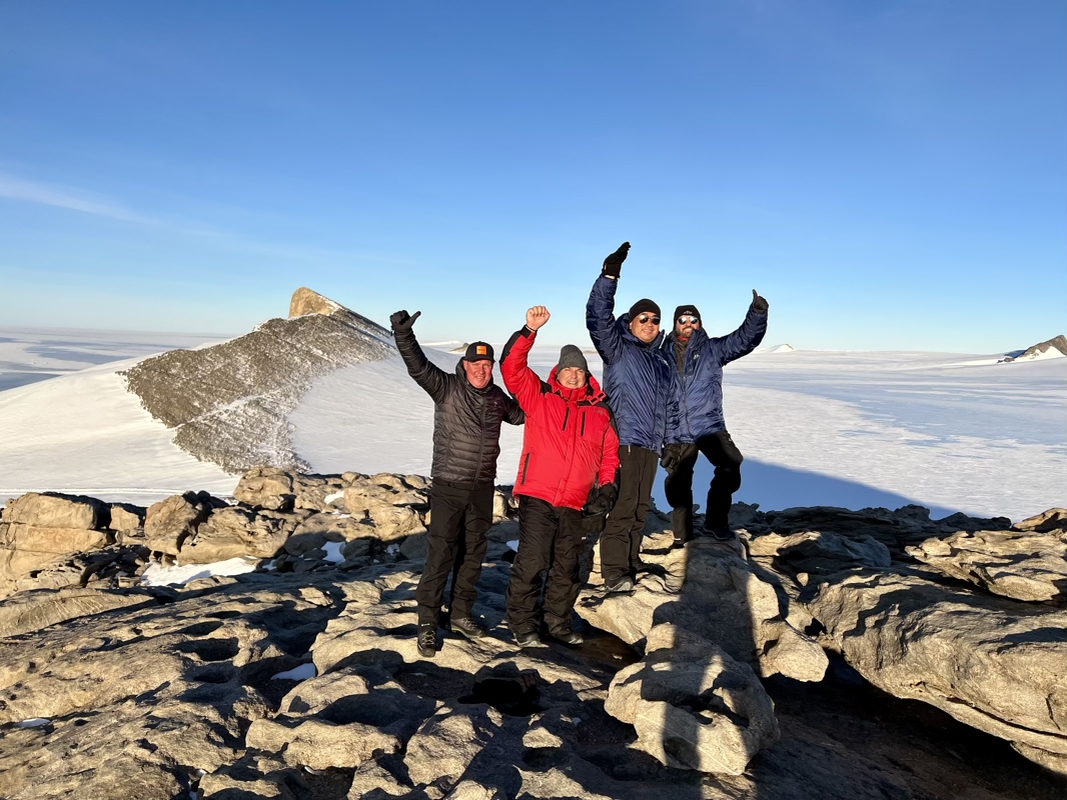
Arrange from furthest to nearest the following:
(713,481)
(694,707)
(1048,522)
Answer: (1048,522) → (713,481) → (694,707)

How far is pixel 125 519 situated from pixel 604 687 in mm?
12007

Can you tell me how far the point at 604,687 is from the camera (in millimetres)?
4750

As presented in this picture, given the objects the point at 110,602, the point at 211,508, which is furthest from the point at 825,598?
the point at 211,508

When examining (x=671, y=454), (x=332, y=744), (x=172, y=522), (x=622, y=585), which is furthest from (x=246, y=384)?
(x=332, y=744)

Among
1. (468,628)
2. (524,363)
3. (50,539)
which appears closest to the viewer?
(524,363)

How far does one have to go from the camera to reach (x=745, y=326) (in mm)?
6219

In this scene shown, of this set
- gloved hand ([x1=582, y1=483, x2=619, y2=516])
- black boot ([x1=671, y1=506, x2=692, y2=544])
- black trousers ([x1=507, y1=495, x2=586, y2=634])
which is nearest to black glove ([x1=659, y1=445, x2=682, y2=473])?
black boot ([x1=671, y1=506, x2=692, y2=544])

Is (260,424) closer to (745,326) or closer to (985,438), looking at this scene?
(745,326)

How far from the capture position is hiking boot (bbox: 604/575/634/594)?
5.81 m

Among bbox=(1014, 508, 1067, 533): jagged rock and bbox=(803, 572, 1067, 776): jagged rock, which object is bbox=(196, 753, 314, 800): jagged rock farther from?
bbox=(1014, 508, 1067, 533): jagged rock

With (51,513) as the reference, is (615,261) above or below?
above

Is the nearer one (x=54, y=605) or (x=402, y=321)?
(x=402, y=321)

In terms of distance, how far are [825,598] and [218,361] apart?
36318 millimetres

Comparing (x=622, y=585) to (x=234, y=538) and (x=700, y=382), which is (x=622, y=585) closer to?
(x=700, y=382)
